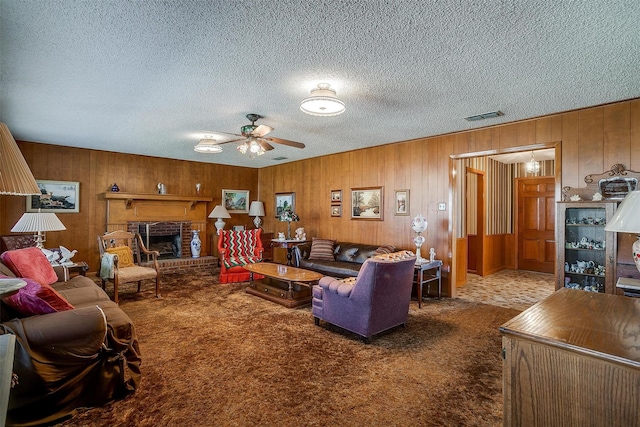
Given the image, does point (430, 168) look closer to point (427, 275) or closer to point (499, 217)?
point (427, 275)

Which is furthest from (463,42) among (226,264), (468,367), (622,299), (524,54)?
(226,264)

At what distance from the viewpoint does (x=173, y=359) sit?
2.79 meters

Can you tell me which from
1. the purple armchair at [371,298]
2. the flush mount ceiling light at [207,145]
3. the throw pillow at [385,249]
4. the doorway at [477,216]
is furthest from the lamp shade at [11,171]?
the doorway at [477,216]

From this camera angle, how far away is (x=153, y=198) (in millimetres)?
6965

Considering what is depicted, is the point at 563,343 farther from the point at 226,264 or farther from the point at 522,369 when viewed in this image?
the point at 226,264

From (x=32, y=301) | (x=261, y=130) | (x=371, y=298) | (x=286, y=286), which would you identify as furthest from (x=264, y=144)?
(x=32, y=301)

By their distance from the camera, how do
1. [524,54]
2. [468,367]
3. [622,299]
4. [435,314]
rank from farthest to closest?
[435,314], [468,367], [524,54], [622,299]

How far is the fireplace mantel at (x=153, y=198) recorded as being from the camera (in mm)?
6450

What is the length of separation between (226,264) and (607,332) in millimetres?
5290

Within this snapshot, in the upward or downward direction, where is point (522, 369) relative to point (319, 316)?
upward

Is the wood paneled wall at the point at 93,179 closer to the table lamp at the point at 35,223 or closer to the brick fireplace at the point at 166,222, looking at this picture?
the brick fireplace at the point at 166,222

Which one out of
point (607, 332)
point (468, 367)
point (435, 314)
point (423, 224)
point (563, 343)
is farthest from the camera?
point (423, 224)

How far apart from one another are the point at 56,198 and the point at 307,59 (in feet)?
20.0

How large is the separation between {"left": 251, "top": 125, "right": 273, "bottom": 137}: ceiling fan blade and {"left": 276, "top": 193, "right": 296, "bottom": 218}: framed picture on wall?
3.84 meters
